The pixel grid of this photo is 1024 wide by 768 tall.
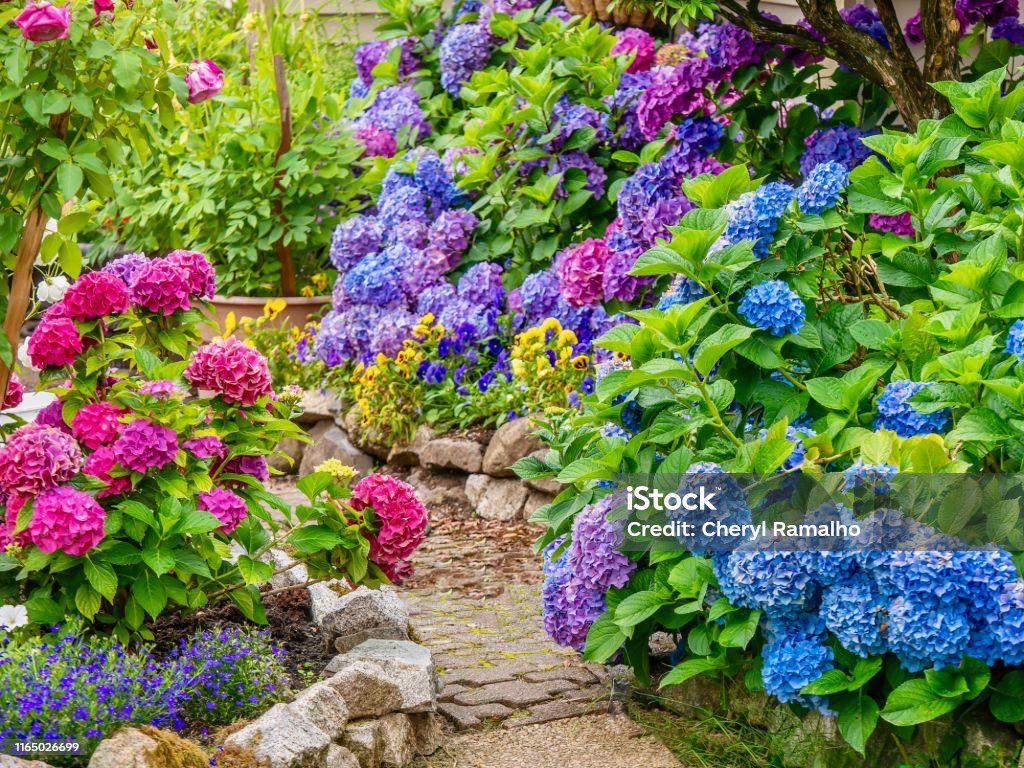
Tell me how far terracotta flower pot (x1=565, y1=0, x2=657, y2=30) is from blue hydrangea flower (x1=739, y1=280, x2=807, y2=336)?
12.1ft

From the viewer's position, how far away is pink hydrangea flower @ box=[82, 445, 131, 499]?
277cm

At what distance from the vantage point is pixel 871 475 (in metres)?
2.48

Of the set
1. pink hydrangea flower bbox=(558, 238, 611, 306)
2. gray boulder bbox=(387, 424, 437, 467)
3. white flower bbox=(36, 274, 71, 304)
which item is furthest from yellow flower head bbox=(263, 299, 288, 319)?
white flower bbox=(36, 274, 71, 304)

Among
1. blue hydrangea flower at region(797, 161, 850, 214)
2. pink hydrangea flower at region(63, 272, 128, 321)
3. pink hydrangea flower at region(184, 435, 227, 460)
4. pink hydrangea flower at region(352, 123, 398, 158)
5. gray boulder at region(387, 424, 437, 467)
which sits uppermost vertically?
pink hydrangea flower at region(352, 123, 398, 158)

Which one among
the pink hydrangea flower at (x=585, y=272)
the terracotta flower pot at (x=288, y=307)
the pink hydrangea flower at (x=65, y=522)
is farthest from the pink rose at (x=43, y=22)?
the terracotta flower pot at (x=288, y=307)

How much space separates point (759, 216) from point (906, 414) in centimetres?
58

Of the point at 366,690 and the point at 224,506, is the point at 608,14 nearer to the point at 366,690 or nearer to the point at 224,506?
the point at 224,506

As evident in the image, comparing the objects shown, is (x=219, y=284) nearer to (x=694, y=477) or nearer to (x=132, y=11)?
(x=132, y=11)

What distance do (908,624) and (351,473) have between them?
1.42m

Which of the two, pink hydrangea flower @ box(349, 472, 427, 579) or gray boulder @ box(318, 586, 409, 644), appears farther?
gray boulder @ box(318, 586, 409, 644)

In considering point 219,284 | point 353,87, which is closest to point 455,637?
point 219,284

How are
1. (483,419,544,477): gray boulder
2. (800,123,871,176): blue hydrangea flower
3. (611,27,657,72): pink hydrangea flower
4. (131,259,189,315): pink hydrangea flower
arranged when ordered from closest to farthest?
(131,259,189,315): pink hydrangea flower, (800,123,871,176): blue hydrangea flower, (483,419,544,477): gray boulder, (611,27,657,72): pink hydrangea flower

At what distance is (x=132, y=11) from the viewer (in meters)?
3.14

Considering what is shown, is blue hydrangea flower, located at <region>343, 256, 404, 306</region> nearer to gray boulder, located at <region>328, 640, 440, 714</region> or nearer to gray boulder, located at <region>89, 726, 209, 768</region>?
gray boulder, located at <region>328, 640, 440, 714</region>
